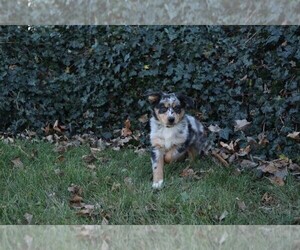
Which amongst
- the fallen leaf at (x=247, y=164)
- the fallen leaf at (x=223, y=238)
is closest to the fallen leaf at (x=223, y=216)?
the fallen leaf at (x=223, y=238)

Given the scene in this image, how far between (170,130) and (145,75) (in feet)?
4.81

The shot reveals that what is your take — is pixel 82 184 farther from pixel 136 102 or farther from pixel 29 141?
pixel 136 102

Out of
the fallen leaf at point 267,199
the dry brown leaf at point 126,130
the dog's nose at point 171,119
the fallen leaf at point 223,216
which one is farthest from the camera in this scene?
the dry brown leaf at point 126,130

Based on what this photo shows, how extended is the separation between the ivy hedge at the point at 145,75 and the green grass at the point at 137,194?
0.78m

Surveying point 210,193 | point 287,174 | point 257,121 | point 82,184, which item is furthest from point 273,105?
point 82,184

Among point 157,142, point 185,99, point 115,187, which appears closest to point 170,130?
point 157,142

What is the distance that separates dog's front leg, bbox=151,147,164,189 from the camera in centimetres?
468

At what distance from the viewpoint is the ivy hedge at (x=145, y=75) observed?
551cm

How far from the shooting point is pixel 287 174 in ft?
15.5

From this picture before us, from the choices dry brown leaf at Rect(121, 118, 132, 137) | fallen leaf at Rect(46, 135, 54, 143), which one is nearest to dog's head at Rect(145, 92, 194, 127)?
dry brown leaf at Rect(121, 118, 132, 137)

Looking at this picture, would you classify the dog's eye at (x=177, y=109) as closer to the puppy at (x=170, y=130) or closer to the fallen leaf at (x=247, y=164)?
the puppy at (x=170, y=130)

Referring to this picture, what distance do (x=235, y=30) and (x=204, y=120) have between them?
3.23ft

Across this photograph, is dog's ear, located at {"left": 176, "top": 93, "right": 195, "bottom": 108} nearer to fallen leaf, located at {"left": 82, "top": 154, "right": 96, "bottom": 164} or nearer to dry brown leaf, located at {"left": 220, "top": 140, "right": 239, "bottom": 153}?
dry brown leaf, located at {"left": 220, "top": 140, "right": 239, "bottom": 153}

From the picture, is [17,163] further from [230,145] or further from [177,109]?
[230,145]
